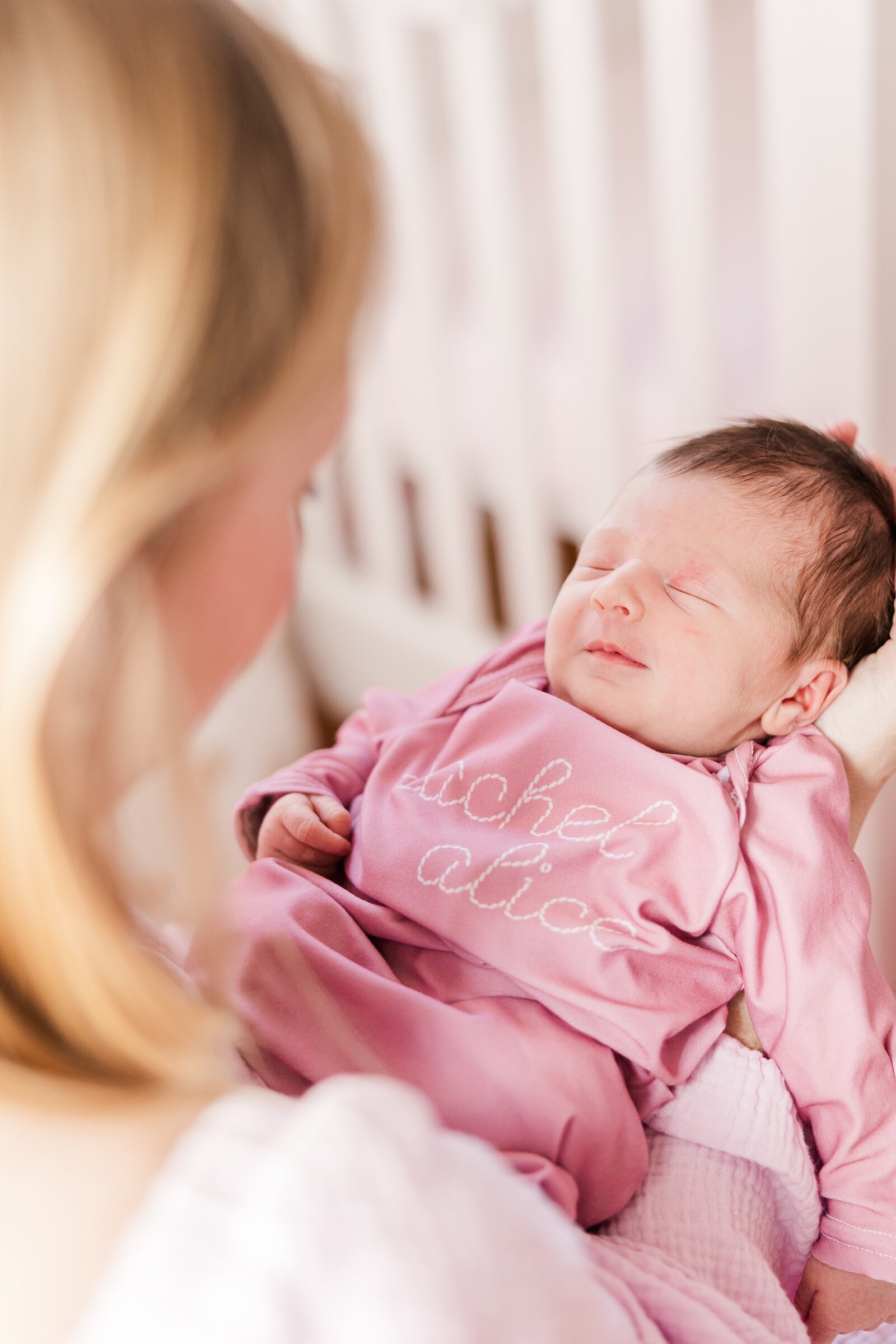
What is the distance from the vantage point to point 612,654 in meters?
0.89

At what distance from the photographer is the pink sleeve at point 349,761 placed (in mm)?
938

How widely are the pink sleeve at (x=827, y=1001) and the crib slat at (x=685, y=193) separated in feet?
1.97

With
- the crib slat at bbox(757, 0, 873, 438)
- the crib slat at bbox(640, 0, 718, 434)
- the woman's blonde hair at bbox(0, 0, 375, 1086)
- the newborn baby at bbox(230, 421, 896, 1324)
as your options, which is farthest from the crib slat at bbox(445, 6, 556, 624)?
the woman's blonde hair at bbox(0, 0, 375, 1086)

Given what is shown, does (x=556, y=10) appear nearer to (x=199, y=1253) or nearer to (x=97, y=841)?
(x=97, y=841)

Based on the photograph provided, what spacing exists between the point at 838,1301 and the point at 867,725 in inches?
14.3

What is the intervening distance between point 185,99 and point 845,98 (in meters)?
0.73

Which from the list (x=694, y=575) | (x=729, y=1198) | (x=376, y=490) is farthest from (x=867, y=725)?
(x=376, y=490)

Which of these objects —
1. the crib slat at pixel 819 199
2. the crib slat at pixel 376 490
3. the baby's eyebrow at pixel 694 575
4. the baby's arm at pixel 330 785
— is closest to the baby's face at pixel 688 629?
the baby's eyebrow at pixel 694 575

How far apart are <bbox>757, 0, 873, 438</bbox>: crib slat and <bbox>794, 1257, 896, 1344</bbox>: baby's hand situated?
0.70 m

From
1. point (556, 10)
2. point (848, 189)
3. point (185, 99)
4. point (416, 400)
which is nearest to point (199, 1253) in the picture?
point (185, 99)

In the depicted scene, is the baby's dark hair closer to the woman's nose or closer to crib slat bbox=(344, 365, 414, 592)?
the woman's nose

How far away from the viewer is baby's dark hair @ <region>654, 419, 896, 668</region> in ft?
2.83

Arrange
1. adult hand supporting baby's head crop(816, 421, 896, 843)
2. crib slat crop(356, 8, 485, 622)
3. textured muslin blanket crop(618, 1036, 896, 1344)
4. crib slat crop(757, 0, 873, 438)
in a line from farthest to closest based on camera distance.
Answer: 1. crib slat crop(356, 8, 485, 622)
2. crib slat crop(757, 0, 873, 438)
3. adult hand supporting baby's head crop(816, 421, 896, 843)
4. textured muslin blanket crop(618, 1036, 896, 1344)

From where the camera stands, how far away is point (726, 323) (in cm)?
141
